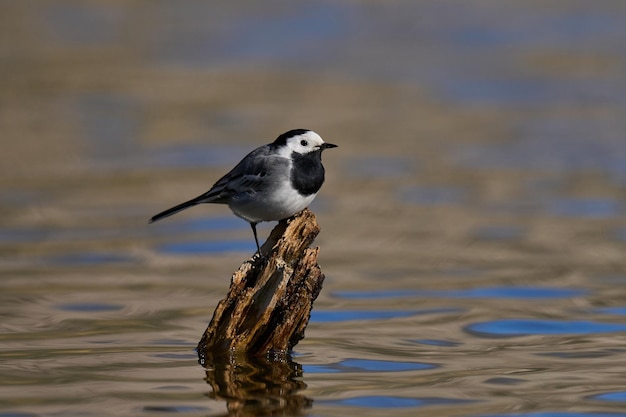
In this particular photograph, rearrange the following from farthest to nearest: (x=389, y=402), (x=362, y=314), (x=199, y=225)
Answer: (x=199, y=225)
(x=362, y=314)
(x=389, y=402)

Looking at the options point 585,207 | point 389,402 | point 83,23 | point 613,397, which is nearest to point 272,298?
point 389,402

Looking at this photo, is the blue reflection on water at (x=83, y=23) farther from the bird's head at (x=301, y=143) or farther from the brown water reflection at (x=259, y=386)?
the brown water reflection at (x=259, y=386)

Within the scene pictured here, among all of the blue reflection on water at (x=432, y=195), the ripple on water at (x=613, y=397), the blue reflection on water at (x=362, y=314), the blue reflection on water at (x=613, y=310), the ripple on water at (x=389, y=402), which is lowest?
the ripple on water at (x=389, y=402)

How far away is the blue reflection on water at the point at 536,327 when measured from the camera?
10219mm

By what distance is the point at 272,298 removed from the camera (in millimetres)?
8812

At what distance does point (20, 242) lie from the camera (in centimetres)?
1398

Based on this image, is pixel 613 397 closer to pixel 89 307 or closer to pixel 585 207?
pixel 89 307

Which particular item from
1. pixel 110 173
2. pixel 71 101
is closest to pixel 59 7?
pixel 71 101

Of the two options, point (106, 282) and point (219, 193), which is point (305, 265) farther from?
point (106, 282)

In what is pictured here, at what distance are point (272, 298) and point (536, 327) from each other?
2665 millimetres

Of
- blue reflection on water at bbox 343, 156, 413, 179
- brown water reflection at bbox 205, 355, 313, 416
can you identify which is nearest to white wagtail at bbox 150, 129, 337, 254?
brown water reflection at bbox 205, 355, 313, 416

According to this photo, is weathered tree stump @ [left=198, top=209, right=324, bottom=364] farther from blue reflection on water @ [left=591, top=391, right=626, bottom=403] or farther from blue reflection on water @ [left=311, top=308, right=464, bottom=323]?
blue reflection on water @ [left=591, top=391, right=626, bottom=403]

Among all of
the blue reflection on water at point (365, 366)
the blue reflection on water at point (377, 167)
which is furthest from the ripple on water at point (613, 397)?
the blue reflection on water at point (377, 167)

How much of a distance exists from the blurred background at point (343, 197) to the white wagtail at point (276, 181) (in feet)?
3.67
